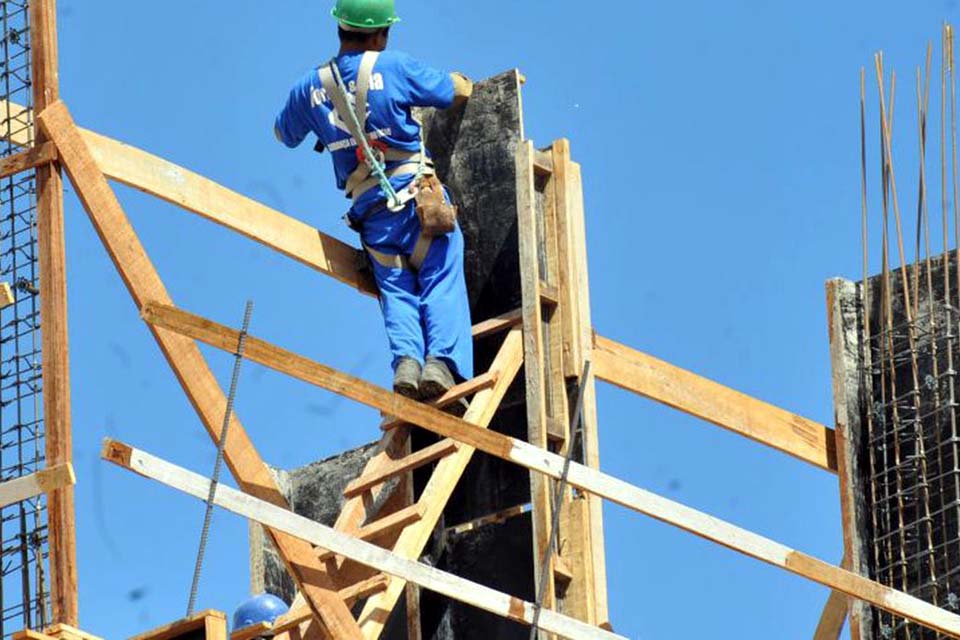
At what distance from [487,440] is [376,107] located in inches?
115

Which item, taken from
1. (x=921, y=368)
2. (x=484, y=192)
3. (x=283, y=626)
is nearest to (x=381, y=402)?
(x=283, y=626)

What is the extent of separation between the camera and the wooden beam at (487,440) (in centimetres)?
1487

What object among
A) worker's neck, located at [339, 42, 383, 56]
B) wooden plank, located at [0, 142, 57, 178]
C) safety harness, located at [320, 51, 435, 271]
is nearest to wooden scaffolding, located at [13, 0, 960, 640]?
wooden plank, located at [0, 142, 57, 178]

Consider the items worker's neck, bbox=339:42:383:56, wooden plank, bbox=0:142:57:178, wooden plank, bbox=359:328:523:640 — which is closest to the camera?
wooden plank, bbox=0:142:57:178

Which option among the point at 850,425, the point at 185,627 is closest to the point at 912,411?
the point at 850,425

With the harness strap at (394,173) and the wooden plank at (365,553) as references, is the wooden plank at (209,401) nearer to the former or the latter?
the wooden plank at (365,553)

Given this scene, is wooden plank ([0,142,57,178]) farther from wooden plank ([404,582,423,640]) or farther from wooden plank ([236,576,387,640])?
wooden plank ([404,582,423,640])

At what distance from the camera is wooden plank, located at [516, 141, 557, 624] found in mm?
16688

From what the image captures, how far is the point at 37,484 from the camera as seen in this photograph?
1470 cm

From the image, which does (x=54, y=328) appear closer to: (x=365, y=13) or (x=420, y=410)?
(x=420, y=410)

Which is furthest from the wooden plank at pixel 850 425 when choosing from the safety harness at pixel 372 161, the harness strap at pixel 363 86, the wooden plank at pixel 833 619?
the harness strap at pixel 363 86

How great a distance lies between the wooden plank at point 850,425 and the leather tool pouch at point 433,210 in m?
2.68

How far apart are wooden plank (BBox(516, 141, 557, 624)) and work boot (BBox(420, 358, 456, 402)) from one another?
0.49m

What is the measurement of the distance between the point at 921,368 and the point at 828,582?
10.3 feet
